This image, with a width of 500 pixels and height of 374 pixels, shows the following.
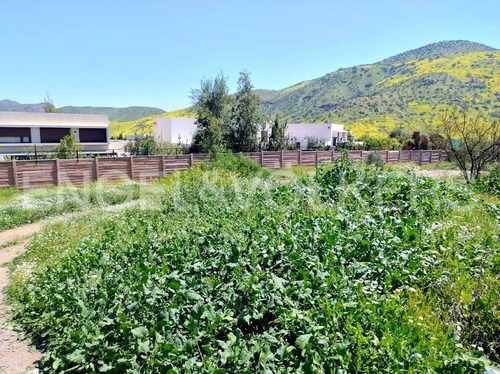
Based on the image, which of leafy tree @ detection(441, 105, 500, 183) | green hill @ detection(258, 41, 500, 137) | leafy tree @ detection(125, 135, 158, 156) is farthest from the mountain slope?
leafy tree @ detection(441, 105, 500, 183)

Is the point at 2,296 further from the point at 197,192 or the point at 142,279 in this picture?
the point at 197,192

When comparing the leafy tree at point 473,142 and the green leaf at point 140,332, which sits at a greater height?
Result: the leafy tree at point 473,142

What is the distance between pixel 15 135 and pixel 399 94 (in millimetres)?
67325

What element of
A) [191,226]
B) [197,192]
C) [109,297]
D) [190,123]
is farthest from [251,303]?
[190,123]

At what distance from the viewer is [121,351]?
2.59m

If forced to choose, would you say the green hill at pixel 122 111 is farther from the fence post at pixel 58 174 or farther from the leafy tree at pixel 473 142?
the leafy tree at pixel 473 142

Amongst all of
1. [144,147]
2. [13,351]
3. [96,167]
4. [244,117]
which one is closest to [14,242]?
[13,351]

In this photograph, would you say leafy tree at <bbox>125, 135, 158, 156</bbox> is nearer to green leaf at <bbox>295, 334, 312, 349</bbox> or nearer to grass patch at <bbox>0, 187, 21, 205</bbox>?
grass patch at <bbox>0, 187, 21, 205</bbox>

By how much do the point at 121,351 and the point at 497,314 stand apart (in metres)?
2.94

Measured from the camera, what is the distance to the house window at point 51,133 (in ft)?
106

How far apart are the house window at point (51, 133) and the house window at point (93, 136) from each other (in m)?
1.49

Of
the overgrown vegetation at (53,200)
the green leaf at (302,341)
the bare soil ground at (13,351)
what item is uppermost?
the green leaf at (302,341)

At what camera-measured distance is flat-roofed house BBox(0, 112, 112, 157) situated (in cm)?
2989

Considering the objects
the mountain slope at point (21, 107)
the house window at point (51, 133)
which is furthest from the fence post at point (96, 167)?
the mountain slope at point (21, 107)
